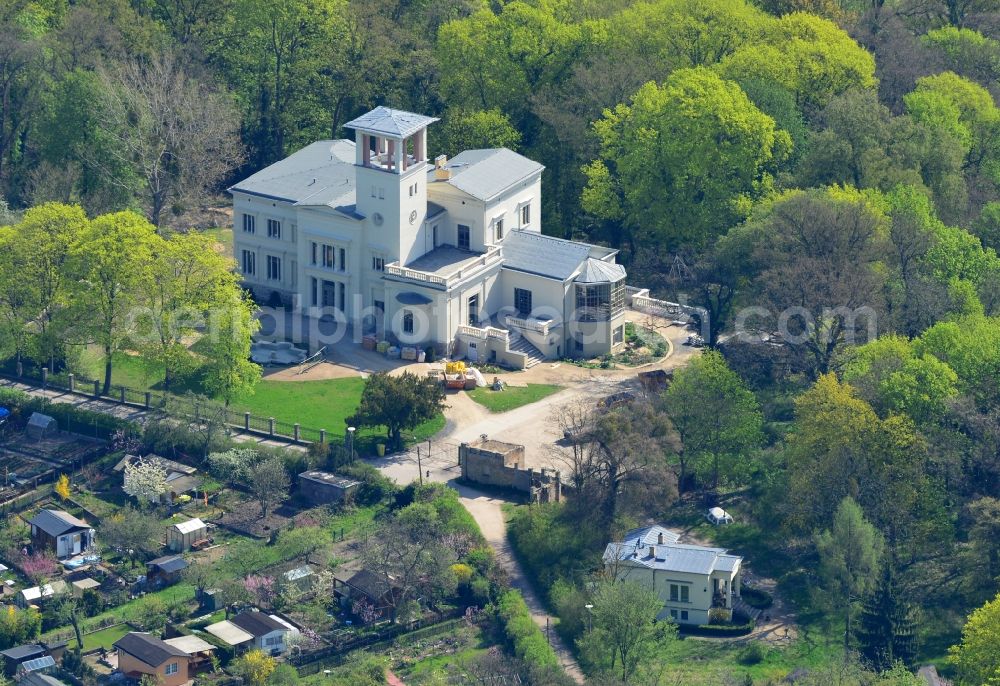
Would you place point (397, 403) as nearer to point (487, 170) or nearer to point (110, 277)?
point (110, 277)

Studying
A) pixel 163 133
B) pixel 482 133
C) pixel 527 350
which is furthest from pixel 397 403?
pixel 163 133

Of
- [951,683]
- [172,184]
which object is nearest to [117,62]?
[172,184]

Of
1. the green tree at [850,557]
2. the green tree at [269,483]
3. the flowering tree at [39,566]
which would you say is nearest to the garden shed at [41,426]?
the flowering tree at [39,566]

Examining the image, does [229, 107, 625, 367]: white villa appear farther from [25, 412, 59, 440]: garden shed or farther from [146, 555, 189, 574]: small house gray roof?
[146, 555, 189, 574]: small house gray roof

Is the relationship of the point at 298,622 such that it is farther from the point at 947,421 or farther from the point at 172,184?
the point at 172,184

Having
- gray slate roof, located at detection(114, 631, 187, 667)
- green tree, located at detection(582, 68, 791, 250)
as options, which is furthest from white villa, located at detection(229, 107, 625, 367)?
gray slate roof, located at detection(114, 631, 187, 667)

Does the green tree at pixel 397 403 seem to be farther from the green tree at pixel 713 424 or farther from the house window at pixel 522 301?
the house window at pixel 522 301
